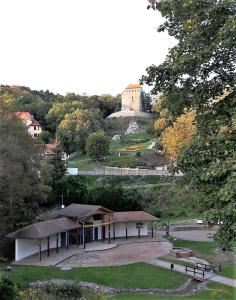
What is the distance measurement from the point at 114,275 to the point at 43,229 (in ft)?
27.0

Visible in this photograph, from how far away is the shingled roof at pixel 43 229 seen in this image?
3278 centimetres

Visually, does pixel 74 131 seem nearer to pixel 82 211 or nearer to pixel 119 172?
pixel 119 172

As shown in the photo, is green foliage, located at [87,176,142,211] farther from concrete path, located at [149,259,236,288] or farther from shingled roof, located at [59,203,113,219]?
concrete path, located at [149,259,236,288]

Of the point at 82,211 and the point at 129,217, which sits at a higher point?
the point at 82,211

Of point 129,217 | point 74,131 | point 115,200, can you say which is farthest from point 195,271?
point 74,131

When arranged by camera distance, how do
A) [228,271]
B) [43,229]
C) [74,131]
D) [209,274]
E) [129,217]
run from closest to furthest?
[209,274] → [228,271] → [43,229] → [129,217] → [74,131]

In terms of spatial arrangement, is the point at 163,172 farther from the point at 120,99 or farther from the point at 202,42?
the point at 120,99

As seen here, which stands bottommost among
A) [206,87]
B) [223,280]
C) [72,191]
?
[223,280]

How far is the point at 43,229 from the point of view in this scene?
111 ft

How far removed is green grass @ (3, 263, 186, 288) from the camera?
2656 cm

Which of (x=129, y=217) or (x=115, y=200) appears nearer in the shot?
(x=129, y=217)

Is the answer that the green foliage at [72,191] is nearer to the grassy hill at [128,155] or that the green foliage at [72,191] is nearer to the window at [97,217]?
the window at [97,217]

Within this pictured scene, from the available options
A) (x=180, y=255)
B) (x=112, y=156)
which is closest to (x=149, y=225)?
(x=180, y=255)

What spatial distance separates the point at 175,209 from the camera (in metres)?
52.8
